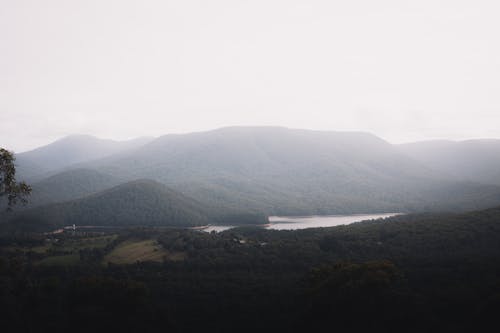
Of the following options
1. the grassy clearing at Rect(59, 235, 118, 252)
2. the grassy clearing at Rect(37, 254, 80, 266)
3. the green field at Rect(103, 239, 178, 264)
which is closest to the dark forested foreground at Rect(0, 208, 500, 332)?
the grassy clearing at Rect(37, 254, 80, 266)

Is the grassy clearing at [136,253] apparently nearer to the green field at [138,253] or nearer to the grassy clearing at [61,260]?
the green field at [138,253]

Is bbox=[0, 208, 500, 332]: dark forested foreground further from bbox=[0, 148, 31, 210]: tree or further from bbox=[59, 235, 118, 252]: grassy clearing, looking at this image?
bbox=[0, 148, 31, 210]: tree

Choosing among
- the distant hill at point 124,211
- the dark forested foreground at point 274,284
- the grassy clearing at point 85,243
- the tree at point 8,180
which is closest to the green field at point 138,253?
the dark forested foreground at point 274,284

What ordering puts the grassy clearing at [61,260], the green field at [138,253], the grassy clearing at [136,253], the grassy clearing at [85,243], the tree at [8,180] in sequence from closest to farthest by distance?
1. the tree at [8,180]
2. the grassy clearing at [61,260]
3. the green field at [138,253]
4. the grassy clearing at [136,253]
5. the grassy clearing at [85,243]

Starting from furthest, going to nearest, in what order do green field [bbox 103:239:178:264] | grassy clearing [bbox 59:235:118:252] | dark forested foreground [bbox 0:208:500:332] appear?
grassy clearing [bbox 59:235:118:252] → green field [bbox 103:239:178:264] → dark forested foreground [bbox 0:208:500:332]

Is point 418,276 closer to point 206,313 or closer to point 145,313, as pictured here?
point 206,313

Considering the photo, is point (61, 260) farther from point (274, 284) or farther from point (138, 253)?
point (274, 284)

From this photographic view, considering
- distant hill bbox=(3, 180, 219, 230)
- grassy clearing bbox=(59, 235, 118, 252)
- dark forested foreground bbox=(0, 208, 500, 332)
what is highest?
distant hill bbox=(3, 180, 219, 230)
